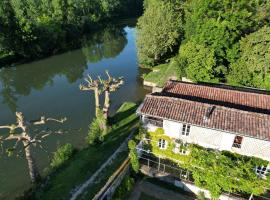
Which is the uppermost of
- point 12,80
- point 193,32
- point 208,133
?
point 193,32

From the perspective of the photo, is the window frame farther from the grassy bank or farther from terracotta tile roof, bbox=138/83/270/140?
the grassy bank

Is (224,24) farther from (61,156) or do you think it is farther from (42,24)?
(42,24)

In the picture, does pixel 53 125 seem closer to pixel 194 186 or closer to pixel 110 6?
pixel 194 186

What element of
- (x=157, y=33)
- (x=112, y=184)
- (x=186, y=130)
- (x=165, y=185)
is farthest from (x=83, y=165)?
(x=157, y=33)

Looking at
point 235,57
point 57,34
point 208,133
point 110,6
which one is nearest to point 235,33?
point 235,57


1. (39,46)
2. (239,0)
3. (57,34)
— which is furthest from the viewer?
(57,34)
